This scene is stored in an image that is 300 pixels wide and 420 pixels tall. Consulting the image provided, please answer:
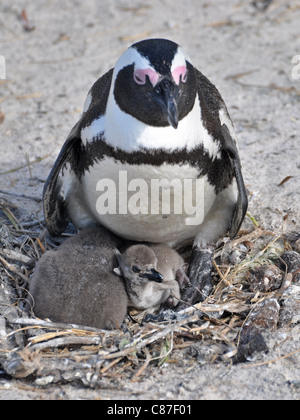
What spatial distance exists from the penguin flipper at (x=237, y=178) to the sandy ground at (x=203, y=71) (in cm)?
45

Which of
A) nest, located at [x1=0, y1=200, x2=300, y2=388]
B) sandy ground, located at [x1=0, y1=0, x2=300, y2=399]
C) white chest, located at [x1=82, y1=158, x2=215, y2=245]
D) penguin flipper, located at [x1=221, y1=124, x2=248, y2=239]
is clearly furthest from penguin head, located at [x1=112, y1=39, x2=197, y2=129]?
sandy ground, located at [x1=0, y1=0, x2=300, y2=399]

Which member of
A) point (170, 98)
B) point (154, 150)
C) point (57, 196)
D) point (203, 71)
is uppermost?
point (170, 98)

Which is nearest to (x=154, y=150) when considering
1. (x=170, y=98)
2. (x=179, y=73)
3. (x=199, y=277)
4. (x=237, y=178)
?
(x=170, y=98)

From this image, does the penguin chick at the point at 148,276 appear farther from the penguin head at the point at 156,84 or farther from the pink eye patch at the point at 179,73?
the pink eye patch at the point at 179,73

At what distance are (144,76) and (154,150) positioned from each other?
39cm

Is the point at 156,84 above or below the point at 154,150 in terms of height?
above

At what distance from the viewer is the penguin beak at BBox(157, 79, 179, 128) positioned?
3.43 m

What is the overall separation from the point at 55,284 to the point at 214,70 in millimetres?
3756

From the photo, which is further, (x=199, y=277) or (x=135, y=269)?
(x=199, y=277)

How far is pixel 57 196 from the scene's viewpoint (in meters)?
4.53

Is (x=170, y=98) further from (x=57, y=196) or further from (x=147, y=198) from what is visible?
(x=57, y=196)

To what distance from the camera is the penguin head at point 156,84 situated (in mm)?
3496

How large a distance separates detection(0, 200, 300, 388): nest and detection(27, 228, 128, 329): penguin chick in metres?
0.12

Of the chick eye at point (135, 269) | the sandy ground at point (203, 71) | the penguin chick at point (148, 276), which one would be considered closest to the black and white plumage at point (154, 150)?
the penguin chick at point (148, 276)
